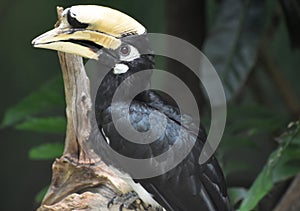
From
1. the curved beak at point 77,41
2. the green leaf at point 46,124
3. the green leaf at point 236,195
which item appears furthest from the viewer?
the green leaf at point 46,124

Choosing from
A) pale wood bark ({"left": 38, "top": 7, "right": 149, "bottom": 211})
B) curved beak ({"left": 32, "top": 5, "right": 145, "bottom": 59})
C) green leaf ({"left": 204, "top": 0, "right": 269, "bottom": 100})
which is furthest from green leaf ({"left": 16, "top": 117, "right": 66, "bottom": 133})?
curved beak ({"left": 32, "top": 5, "right": 145, "bottom": 59})

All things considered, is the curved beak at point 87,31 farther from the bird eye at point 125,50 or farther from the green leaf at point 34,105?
the green leaf at point 34,105

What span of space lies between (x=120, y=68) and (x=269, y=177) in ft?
2.08

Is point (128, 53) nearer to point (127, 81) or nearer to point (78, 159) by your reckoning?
point (127, 81)

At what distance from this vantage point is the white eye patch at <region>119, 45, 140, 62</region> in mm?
1991

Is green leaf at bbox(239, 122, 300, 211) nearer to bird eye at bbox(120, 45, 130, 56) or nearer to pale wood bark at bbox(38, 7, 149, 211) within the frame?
pale wood bark at bbox(38, 7, 149, 211)

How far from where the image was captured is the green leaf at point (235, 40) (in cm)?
265

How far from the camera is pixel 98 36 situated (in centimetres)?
196

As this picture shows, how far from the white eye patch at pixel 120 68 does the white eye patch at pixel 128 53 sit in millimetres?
21

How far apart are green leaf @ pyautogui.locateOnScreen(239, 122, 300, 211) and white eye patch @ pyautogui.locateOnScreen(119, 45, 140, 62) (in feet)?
1.85

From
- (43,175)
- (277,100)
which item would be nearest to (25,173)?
(43,175)

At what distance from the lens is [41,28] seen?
3.87 m

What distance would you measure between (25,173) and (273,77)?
1673 mm

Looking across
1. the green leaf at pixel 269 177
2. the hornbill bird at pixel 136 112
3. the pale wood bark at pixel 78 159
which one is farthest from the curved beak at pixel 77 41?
the green leaf at pixel 269 177
